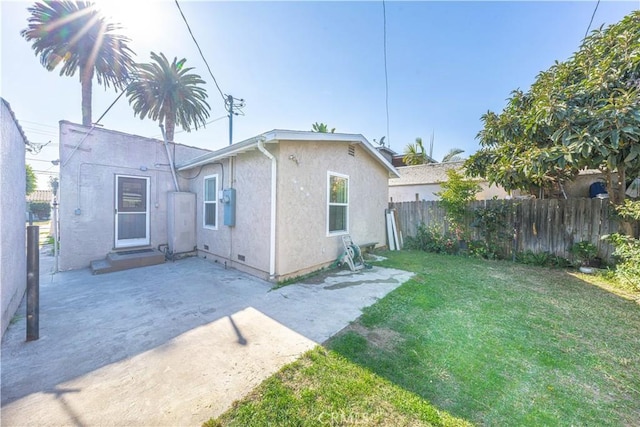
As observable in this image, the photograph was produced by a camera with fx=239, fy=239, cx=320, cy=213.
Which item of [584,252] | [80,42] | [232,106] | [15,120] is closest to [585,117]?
[584,252]

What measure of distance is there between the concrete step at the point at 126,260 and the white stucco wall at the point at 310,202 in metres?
3.80

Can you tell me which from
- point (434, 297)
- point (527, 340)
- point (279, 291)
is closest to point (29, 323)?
point (279, 291)

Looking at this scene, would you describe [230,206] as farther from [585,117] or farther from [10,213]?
[585,117]

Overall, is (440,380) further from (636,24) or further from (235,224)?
(636,24)

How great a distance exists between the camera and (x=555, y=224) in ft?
21.1

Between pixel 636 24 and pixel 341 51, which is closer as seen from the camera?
pixel 636 24

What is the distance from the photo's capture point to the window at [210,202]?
6.55m

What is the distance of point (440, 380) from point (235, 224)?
4.97m

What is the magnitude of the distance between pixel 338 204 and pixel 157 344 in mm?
4692

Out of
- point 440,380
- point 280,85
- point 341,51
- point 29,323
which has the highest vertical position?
point 341,51

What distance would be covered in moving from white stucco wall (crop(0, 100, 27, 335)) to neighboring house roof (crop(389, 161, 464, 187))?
44.1ft

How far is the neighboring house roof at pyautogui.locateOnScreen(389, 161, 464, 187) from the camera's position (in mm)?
13546

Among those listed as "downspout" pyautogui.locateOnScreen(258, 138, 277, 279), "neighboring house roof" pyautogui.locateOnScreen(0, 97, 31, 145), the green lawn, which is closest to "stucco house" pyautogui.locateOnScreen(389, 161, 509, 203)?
the green lawn

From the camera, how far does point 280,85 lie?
7875mm
